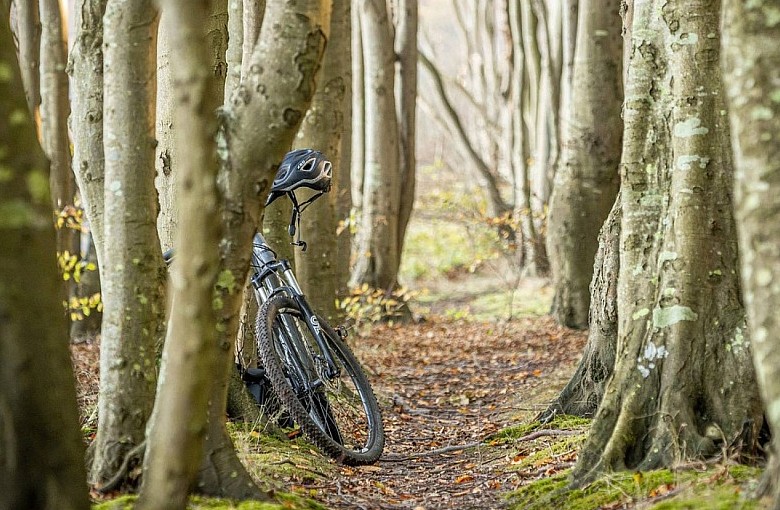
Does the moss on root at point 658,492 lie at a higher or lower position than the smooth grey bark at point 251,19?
lower

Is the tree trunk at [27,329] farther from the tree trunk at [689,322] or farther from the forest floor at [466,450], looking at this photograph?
the tree trunk at [689,322]

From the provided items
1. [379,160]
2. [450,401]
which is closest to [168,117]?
[450,401]

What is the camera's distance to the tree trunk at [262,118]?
3.80 m

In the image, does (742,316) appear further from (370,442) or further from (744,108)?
(370,442)

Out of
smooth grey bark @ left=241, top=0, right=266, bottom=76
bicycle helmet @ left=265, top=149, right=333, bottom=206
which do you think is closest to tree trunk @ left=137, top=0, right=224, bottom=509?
bicycle helmet @ left=265, top=149, right=333, bottom=206

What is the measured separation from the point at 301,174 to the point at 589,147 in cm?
616

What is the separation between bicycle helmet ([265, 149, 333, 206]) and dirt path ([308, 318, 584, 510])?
1787mm

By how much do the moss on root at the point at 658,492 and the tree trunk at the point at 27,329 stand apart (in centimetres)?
240

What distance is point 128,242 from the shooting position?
4.11 m

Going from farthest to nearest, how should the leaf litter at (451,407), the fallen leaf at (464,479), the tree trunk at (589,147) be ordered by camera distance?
the tree trunk at (589,147) < the fallen leaf at (464,479) < the leaf litter at (451,407)

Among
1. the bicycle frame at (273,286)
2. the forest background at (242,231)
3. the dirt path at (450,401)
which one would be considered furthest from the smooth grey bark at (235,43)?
the dirt path at (450,401)

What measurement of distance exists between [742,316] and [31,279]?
3405mm

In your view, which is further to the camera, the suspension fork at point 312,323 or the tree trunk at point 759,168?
the suspension fork at point 312,323

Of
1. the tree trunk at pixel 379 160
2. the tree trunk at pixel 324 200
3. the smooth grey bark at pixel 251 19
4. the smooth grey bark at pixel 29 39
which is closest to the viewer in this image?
the smooth grey bark at pixel 251 19
